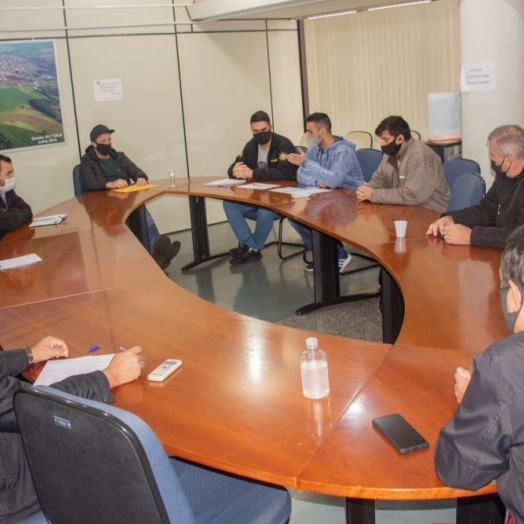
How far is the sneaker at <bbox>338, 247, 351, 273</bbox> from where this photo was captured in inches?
223

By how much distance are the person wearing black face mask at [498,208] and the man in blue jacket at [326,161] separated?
5.08 feet

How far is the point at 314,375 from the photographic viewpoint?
2.00 metres

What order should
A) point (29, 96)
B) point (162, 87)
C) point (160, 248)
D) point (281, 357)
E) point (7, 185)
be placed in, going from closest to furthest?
point (281, 357) < point (7, 185) < point (160, 248) < point (29, 96) < point (162, 87)

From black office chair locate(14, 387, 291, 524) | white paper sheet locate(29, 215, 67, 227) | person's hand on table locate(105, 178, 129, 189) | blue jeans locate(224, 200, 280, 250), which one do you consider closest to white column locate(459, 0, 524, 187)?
blue jeans locate(224, 200, 280, 250)

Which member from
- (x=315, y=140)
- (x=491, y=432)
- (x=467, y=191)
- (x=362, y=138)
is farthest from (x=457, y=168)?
(x=491, y=432)

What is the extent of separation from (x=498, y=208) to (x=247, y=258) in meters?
2.94

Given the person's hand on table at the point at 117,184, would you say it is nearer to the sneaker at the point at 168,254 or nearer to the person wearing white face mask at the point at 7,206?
the sneaker at the point at 168,254

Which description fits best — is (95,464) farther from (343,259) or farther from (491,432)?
(343,259)

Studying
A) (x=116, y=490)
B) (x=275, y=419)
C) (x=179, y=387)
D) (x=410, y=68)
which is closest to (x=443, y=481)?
(x=275, y=419)

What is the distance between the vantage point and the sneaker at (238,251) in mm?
6323

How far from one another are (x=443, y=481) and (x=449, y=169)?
3.45 metres

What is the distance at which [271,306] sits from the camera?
5.08 m

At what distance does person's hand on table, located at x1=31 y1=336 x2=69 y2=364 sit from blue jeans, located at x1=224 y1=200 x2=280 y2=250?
12.4 feet

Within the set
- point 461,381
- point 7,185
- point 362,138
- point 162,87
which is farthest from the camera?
point 362,138
